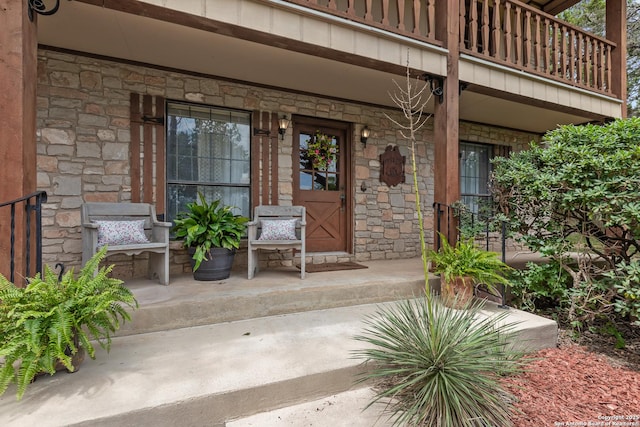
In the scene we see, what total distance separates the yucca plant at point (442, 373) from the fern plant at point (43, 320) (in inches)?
59.4

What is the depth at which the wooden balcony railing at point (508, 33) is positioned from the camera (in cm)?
311

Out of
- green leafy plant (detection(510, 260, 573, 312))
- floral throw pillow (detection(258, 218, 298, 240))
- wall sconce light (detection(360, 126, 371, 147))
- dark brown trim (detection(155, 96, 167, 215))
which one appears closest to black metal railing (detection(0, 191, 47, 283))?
dark brown trim (detection(155, 96, 167, 215))

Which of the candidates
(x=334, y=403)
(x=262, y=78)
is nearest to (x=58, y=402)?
(x=334, y=403)

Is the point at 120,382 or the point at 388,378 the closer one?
the point at 120,382

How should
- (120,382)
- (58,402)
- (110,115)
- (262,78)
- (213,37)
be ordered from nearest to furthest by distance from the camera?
(58,402)
(120,382)
(213,37)
(110,115)
(262,78)

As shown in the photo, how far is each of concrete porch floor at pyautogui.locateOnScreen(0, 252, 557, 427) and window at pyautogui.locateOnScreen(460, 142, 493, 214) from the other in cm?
300

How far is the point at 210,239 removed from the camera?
3.01 m

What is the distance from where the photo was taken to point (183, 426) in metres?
1.45

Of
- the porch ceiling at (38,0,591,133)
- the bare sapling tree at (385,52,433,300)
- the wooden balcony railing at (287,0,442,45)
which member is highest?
the wooden balcony railing at (287,0,442,45)

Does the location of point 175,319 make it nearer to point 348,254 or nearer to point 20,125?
point 20,125

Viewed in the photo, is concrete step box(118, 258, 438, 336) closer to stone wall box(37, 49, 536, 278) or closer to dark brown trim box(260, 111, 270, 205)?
stone wall box(37, 49, 536, 278)

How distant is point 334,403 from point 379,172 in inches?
132

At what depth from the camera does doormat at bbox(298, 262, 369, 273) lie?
12.1 feet

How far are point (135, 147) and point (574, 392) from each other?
4.18 meters
